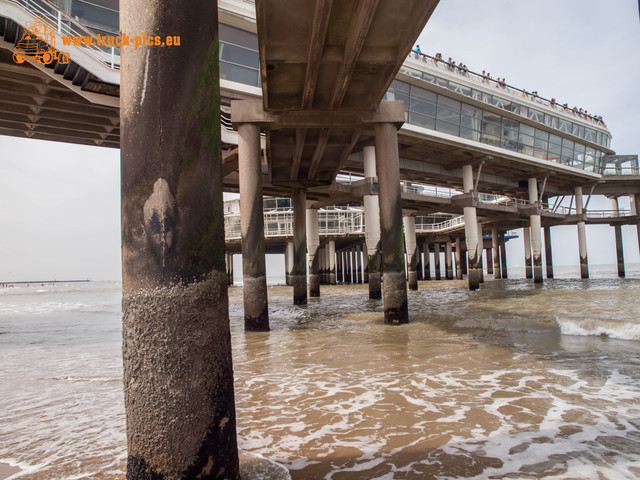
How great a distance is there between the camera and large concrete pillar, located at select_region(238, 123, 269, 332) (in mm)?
10211

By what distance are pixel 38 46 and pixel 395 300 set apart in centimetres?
1219

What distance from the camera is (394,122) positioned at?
10906 mm

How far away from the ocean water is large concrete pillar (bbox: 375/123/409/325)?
7.08ft

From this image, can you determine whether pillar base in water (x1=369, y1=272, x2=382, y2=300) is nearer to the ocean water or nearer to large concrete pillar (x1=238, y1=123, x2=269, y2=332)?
large concrete pillar (x1=238, y1=123, x2=269, y2=332)

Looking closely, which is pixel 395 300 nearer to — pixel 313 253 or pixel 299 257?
pixel 299 257

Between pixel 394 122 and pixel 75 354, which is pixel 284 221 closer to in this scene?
pixel 394 122

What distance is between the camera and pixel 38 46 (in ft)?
39.2

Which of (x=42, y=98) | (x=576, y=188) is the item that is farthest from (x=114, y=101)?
(x=576, y=188)

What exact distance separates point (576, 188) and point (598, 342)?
33658 mm

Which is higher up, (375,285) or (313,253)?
(313,253)

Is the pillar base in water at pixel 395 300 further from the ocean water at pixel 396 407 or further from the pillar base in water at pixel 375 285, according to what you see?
the pillar base in water at pixel 375 285

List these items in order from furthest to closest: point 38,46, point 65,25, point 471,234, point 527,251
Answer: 1. point 527,251
2. point 471,234
3. point 65,25
4. point 38,46

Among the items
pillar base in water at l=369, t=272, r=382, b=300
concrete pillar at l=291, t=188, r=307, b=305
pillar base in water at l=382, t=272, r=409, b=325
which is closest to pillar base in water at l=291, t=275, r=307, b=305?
concrete pillar at l=291, t=188, r=307, b=305

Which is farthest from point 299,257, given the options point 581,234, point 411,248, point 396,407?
point 581,234
